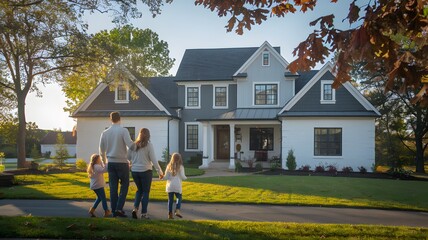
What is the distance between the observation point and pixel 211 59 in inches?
1177

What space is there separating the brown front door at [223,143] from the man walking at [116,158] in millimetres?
20317

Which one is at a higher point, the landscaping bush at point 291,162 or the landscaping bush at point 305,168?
the landscaping bush at point 291,162

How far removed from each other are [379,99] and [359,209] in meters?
23.2

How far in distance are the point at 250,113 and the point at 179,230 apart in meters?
19.3

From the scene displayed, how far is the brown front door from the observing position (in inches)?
1100

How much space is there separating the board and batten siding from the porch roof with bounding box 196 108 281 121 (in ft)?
10.2

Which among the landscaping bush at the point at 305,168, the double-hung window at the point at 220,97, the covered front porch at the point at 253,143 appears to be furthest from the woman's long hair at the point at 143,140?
the double-hung window at the point at 220,97

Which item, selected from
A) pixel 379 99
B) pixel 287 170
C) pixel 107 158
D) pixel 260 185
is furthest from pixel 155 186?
pixel 379 99

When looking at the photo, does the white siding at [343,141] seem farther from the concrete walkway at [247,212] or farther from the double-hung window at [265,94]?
the concrete walkway at [247,212]

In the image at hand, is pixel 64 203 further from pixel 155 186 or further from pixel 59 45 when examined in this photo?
pixel 59 45

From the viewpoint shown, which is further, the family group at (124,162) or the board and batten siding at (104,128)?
the board and batten siding at (104,128)

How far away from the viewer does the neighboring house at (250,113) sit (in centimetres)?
2267

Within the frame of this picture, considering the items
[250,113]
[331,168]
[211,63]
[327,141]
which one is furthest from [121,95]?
[331,168]

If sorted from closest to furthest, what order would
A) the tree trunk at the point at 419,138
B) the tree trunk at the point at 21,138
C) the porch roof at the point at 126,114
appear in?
1. the tree trunk at the point at 21,138
2. the porch roof at the point at 126,114
3. the tree trunk at the point at 419,138
